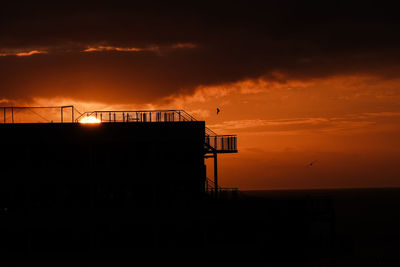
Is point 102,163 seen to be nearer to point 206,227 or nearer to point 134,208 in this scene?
point 134,208

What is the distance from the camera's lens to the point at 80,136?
124 ft

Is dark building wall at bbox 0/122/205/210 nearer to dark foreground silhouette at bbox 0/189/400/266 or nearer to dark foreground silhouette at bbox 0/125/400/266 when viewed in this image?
dark foreground silhouette at bbox 0/125/400/266

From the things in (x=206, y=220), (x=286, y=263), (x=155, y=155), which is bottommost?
(x=286, y=263)

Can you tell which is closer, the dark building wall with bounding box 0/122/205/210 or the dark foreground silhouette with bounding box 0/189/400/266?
the dark foreground silhouette with bounding box 0/189/400/266

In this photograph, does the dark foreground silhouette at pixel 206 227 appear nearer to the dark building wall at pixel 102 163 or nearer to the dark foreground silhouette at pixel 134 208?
the dark foreground silhouette at pixel 134 208

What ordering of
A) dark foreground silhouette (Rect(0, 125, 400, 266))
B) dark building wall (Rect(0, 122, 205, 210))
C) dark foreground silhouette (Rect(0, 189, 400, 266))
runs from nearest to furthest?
dark foreground silhouette (Rect(0, 189, 400, 266))
dark foreground silhouette (Rect(0, 125, 400, 266))
dark building wall (Rect(0, 122, 205, 210))

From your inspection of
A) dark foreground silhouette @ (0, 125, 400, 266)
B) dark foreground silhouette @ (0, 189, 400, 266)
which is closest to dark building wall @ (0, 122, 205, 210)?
dark foreground silhouette @ (0, 125, 400, 266)

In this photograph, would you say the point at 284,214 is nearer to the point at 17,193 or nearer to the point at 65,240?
the point at 65,240

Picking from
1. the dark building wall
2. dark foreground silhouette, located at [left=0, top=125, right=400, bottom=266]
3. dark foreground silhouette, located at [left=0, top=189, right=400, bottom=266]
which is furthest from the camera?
the dark building wall

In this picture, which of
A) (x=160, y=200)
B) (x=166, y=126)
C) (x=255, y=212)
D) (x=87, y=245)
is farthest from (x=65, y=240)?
(x=255, y=212)

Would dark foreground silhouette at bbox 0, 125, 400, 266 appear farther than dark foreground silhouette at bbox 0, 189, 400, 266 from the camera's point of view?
Yes

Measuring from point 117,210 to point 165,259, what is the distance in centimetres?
451

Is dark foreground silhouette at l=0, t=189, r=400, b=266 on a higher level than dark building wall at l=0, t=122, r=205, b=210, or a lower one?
lower

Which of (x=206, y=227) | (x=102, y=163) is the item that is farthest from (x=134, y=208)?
(x=102, y=163)
